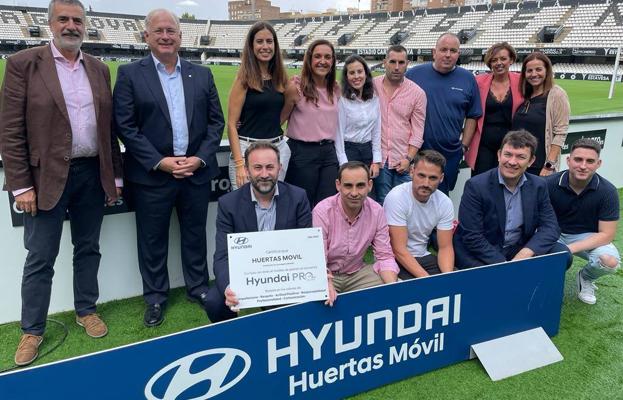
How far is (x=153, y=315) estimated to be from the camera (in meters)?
3.11

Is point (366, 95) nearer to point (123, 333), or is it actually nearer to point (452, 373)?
point (452, 373)

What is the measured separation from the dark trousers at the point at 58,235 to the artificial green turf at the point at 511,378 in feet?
1.08

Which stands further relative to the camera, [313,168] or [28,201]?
[313,168]

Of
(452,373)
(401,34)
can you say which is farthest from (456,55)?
(401,34)

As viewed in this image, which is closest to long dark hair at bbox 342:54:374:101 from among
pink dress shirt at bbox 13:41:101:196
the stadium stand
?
pink dress shirt at bbox 13:41:101:196

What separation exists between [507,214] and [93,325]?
2882 millimetres

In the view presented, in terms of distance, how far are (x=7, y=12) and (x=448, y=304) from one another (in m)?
63.8

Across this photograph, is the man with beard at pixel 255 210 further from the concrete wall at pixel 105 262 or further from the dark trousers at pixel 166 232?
the concrete wall at pixel 105 262

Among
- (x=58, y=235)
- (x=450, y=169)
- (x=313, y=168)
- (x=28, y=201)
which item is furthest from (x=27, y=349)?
(x=450, y=169)

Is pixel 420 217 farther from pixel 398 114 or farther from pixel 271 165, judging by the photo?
pixel 271 165

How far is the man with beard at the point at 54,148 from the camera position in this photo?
2.44m

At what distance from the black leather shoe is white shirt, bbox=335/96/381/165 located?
1.70m

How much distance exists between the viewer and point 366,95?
348 cm

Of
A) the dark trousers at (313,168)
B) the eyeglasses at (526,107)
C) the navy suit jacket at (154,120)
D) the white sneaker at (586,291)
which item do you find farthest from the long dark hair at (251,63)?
the white sneaker at (586,291)
